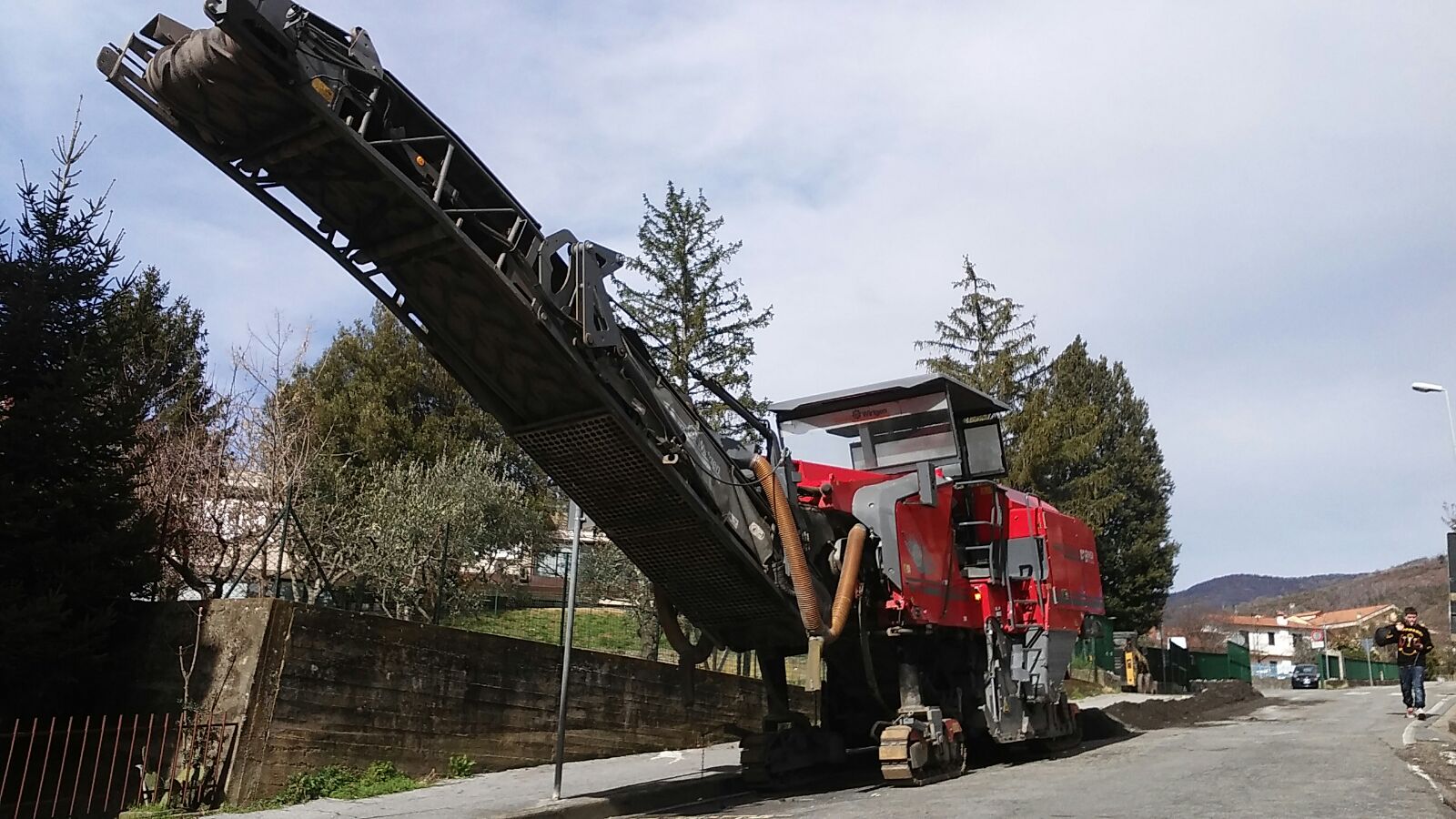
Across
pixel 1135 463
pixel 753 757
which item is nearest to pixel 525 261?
pixel 753 757

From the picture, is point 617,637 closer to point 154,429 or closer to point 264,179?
point 154,429

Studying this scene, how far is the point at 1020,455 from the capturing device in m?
30.1

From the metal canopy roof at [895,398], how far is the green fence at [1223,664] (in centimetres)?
3095

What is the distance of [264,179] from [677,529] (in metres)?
4.38

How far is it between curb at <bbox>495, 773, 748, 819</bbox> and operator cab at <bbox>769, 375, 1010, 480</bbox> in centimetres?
371

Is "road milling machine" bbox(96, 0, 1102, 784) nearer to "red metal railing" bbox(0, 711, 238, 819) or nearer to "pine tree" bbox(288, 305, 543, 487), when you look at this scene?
"red metal railing" bbox(0, 711, 238, 819)

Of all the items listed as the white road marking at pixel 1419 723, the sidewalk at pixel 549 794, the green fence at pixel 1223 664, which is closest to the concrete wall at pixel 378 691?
the sidewalk at pixel 549 794

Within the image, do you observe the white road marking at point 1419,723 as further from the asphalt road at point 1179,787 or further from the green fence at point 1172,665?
the green fence at point 1172,665

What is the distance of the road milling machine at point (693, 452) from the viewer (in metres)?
7.02

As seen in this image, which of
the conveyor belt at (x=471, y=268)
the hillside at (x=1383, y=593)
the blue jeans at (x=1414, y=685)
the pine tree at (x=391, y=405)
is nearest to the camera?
the conveyor belt at (x=471, y=268)

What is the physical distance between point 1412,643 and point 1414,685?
81 centimetres

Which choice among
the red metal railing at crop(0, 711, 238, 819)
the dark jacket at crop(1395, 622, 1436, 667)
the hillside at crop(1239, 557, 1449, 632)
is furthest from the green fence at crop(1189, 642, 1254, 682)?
the hillside at crop(1239, 557, 1449, 632)

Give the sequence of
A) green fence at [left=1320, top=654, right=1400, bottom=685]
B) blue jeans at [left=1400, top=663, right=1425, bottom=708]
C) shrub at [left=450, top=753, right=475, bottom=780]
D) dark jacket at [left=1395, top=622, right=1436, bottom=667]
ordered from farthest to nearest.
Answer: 1. green fence at [left=1320, top=654, right=1400, bottom=685]
2. blue jeans at [left=1400, top=663, right=1425, bottom=708]
3. dark jacket at [left=1395, top=622, right=1436, bottom=667]
4. shrub at [left=450, top=753, right=475, bottom=780]

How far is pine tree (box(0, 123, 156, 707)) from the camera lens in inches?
388
